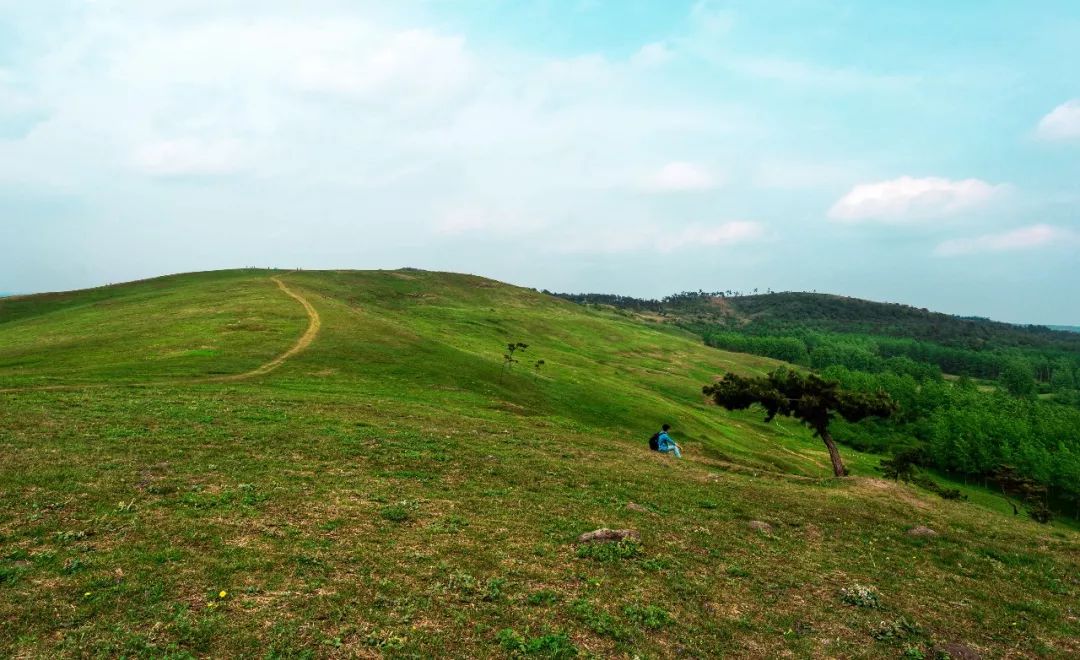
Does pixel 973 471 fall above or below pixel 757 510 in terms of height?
below

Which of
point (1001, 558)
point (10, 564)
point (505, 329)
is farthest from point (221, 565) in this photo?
point (505, 329)

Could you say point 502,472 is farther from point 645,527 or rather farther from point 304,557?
point 304,557

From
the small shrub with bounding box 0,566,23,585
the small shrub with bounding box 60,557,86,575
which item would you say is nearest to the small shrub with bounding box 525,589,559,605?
the small shrub with bounding box 60,557,86,575

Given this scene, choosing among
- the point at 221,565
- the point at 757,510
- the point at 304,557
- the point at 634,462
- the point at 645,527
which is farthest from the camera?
the point at 634,462

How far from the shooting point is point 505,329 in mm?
141750

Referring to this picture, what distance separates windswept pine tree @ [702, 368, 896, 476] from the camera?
44.0 m

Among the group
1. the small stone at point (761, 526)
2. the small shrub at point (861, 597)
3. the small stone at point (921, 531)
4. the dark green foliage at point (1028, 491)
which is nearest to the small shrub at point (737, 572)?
the small shrub at point (861, 597)

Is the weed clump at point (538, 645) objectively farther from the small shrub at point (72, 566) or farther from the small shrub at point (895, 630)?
the small shrub at point (72, 566)

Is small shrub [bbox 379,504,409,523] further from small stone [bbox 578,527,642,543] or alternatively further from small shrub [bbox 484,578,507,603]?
small stone [bbox 578,527,642,543]

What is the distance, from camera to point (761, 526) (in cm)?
2328

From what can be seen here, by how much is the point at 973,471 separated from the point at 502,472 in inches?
5115

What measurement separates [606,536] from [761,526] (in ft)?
26.3

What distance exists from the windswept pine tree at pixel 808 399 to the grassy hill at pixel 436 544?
1041cm

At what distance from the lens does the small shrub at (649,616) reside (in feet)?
46.5
